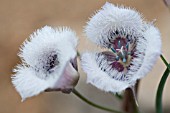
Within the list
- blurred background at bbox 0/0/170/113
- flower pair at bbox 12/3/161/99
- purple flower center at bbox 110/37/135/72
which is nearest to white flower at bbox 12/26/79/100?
flower pair at bbox 12/3/161/99

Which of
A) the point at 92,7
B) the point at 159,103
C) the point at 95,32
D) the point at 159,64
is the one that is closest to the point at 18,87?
the point at 95,32

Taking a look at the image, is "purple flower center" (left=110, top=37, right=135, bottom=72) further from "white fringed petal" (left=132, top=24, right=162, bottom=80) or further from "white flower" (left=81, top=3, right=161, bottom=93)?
"white fringed petal" (left=132, top=24, right=162, bottom=80)

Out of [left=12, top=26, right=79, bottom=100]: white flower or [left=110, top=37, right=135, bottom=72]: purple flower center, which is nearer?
[left=12, top=26, right=79, bottom=100]: white flower

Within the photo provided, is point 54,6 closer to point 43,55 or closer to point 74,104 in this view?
point 74,104

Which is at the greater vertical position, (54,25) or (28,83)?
(28,83)

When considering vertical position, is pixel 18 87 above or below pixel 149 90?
above

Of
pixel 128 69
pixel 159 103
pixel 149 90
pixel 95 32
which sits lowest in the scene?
pixel 149 90

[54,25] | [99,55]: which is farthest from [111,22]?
[54,25]

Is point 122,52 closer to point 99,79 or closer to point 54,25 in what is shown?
point 99,79
